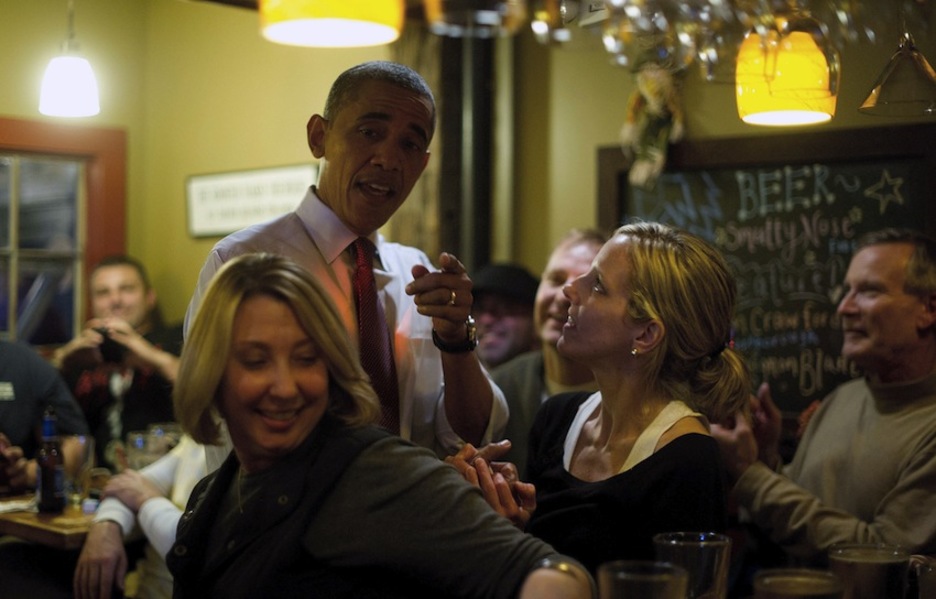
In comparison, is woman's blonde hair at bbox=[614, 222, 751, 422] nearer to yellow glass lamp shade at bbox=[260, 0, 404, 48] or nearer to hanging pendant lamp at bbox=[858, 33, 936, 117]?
hanging pendant lamp at bbox=[858, 33, 936, 117]

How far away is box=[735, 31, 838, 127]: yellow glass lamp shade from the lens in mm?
2182

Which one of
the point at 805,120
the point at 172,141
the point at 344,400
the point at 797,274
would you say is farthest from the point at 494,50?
the point at 344,400

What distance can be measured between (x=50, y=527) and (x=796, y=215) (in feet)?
8.53

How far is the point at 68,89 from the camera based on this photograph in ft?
14.7

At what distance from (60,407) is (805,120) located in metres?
2.97

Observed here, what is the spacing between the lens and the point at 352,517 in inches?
61.2

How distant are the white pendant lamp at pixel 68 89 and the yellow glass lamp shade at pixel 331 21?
8.60 feet

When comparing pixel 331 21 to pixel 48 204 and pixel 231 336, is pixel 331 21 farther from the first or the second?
pixel 48 204

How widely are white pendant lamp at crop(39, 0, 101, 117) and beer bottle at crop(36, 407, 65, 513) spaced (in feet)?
4.91

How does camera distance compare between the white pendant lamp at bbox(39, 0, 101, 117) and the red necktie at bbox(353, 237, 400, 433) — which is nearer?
the red necktie at bbox(353, 237, 400, 433)

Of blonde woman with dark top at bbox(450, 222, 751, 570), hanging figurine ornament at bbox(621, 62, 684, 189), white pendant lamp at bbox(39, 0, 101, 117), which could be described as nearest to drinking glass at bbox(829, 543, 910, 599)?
blonde woman with dark top at bbox(450, 222, 751, 570)

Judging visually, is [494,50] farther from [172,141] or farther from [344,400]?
[344,400]

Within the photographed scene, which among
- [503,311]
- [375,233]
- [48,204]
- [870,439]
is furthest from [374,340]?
[48,204]

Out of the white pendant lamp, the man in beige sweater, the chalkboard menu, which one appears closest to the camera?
the man in beige sweater
